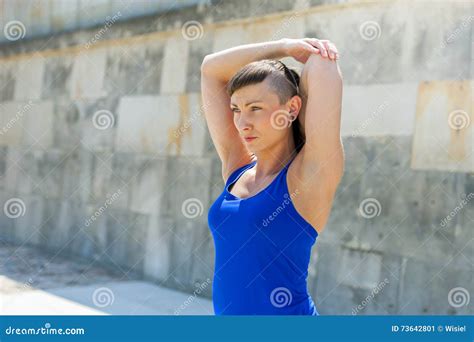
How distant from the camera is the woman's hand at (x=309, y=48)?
6.30ft

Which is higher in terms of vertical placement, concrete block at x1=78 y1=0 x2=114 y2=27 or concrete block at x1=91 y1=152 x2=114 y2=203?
concrete block at x1=78 y1=0 x2=114 y2=27

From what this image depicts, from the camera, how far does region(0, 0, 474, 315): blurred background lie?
4086 mm

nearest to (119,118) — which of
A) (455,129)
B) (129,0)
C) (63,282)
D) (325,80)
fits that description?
(129,0)

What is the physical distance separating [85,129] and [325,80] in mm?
5463

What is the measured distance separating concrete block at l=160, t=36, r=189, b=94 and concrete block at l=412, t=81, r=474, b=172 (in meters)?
2.50

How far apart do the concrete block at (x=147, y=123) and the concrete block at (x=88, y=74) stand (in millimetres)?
538

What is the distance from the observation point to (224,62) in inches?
88.7

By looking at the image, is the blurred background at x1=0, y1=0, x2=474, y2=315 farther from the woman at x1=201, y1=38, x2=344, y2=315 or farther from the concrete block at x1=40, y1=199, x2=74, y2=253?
the woman at x1=201, y1=38, x2=344, y2=315

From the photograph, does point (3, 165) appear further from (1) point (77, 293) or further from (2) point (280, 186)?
(2) point (280, 186)

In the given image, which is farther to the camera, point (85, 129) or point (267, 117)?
point (85, 129)

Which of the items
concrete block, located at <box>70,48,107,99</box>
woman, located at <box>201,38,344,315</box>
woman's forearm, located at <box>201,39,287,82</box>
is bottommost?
woman, located at <box>201,38,344,315</box>

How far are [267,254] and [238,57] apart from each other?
2.58 ft

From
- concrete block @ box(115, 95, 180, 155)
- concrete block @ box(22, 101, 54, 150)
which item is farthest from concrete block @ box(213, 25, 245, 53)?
concrete block @ box(22, 101, 54, 150)

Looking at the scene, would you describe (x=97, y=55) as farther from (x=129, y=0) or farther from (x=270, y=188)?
(x=270, y=188)
